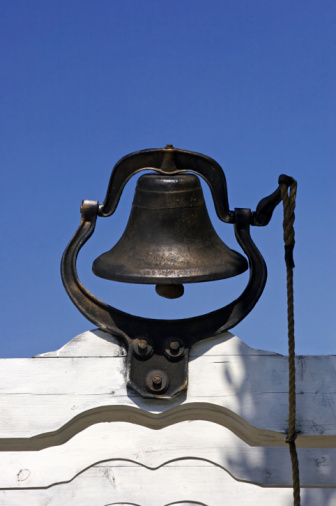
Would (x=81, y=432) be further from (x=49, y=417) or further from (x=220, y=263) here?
(x=220, y=263)

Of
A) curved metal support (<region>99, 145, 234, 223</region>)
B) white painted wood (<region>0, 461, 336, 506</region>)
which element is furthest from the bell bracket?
white painted wood (<region>0, 461, 336, 506</region>)

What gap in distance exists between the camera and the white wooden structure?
105 inches

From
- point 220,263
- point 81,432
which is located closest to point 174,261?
point 220,263

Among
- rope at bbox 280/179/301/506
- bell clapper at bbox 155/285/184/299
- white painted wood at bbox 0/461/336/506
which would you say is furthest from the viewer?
bell clapper at bbox 155/285/184/299

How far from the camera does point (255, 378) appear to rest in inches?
106

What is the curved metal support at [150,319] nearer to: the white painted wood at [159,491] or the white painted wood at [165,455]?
the white painted wood at [165,455]

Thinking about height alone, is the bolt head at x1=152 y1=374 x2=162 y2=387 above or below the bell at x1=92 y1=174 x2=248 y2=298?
below

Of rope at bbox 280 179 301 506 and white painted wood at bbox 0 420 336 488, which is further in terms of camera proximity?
white painted wood at bbox 0 420 336 488

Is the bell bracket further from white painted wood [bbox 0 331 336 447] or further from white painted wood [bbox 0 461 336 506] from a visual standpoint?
white painted wood [bbox 0 461 336 506]

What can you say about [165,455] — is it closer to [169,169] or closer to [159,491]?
[159,491]

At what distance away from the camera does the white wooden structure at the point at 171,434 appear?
2.66m

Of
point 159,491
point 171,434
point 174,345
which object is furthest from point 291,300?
point 159,491

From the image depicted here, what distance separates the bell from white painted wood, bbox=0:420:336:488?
0.45 meters

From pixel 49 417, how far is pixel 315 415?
82 cm
